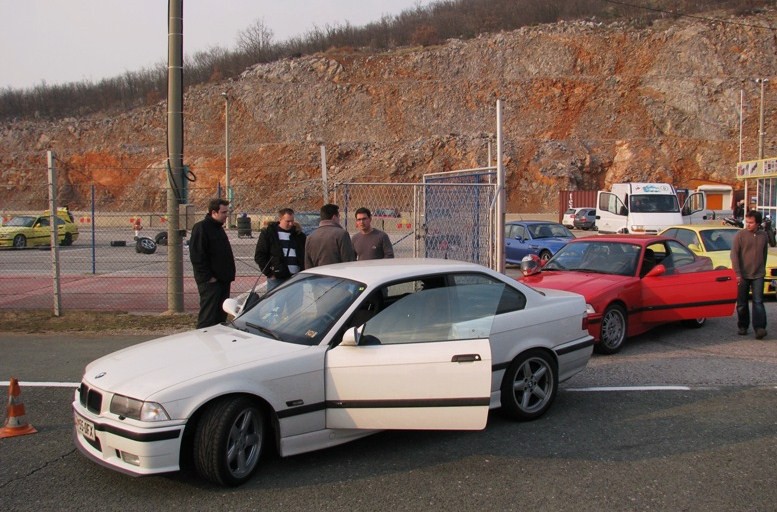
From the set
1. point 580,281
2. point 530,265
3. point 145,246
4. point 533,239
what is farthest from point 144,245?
point 580,281

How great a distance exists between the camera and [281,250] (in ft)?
28.1

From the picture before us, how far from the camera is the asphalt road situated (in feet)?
13.6

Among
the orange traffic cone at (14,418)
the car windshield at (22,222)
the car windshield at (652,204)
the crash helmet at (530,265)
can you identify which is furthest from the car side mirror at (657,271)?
the car windshield at (22,222)

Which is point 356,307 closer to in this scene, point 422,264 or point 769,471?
point 422,264

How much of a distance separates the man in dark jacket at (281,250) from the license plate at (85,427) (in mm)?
4000

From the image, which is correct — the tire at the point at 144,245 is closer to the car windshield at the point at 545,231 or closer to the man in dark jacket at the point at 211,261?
the car windshield at the point at 545,231

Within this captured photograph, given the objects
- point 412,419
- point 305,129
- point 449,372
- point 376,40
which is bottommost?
point 412,419

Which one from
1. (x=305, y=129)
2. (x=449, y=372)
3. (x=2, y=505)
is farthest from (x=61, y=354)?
A: (x=305, y=129)

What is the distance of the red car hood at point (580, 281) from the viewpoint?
8.14 metres

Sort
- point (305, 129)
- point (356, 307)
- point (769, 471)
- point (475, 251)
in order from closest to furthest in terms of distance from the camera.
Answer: point (769, 471) → point (356, 307) → point (475, 251) → point (305, 129)

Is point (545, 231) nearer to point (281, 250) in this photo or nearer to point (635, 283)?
point (635, 283)

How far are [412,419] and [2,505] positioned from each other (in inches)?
100

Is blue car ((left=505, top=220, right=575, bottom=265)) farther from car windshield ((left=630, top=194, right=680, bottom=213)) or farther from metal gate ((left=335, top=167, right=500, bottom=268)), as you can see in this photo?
metal gate ((left=335, top=167, right=500, bottom=268))

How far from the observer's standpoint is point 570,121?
5569 centimetres
